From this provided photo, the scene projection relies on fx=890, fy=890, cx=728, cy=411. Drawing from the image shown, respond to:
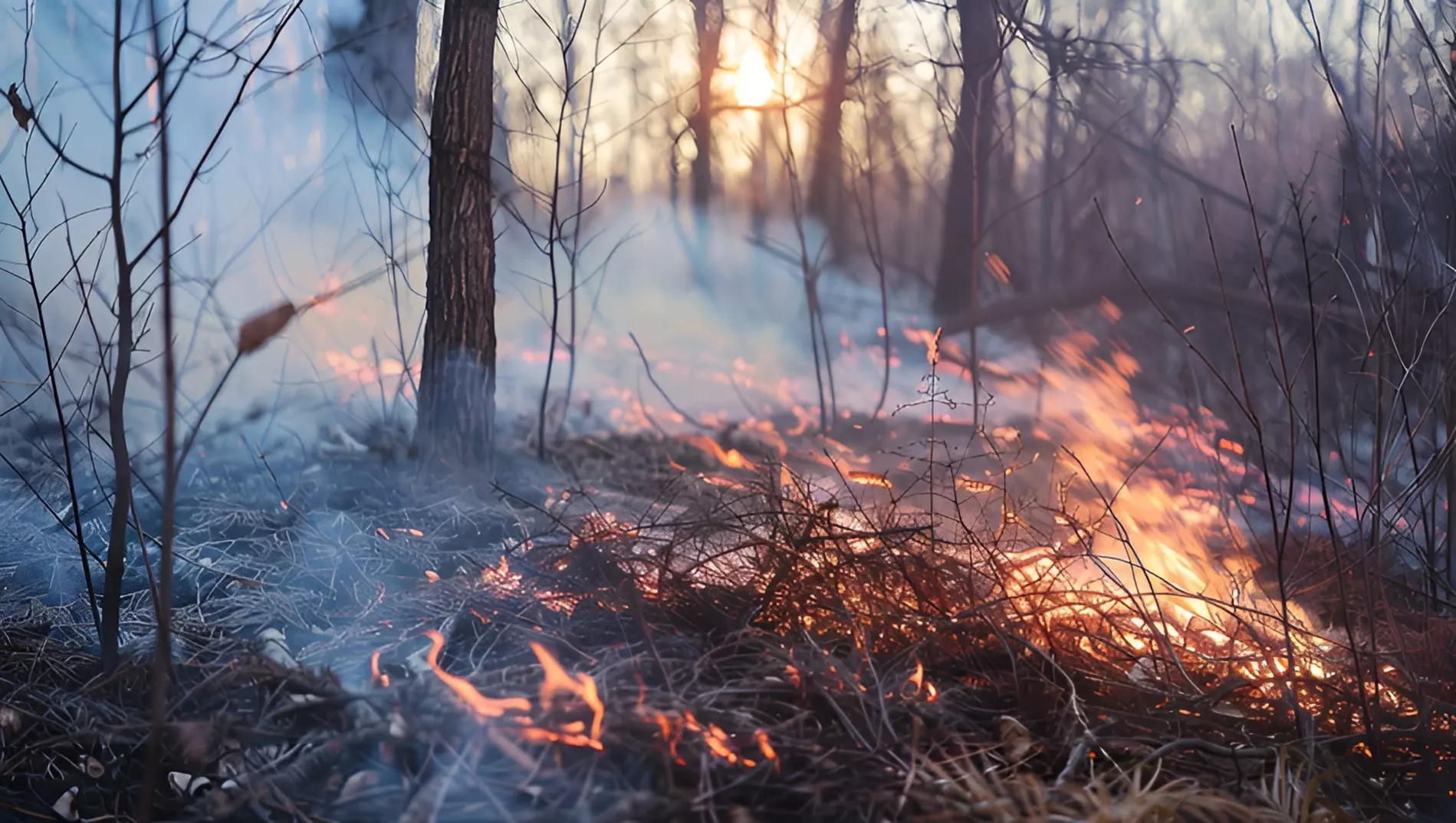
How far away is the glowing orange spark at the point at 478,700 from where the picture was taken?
6.32 feet

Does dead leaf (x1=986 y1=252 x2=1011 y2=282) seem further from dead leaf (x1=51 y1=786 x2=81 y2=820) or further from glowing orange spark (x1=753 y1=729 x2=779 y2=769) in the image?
dead leaf (x1=51 y1=786 x2=81 y2=820)

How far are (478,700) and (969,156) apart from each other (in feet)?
11.3

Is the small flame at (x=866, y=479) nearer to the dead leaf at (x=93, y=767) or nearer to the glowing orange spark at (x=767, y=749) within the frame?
the glowing orange spark at (x=767, y=749)

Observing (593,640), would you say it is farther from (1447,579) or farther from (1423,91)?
(1423,91)

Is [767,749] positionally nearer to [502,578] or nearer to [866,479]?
[502,578]

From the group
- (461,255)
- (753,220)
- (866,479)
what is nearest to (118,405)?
(461,255)

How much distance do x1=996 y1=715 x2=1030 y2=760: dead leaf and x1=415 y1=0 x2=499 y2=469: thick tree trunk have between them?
2439mm

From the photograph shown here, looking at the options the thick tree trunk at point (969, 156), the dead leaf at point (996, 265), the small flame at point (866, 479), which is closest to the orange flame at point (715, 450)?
the small flame at point (866, 479)

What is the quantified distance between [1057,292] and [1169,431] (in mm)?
854

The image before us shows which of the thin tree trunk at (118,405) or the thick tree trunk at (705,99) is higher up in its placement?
the thick tree trunk at (705,99)

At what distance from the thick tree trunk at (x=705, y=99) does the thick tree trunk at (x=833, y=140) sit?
50cm

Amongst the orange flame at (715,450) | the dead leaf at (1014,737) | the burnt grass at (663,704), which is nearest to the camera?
the burnt grass at (663,704)

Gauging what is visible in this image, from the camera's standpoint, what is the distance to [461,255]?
11.8 ft

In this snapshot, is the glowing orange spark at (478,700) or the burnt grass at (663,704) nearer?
the burnt grass at (663,704)
